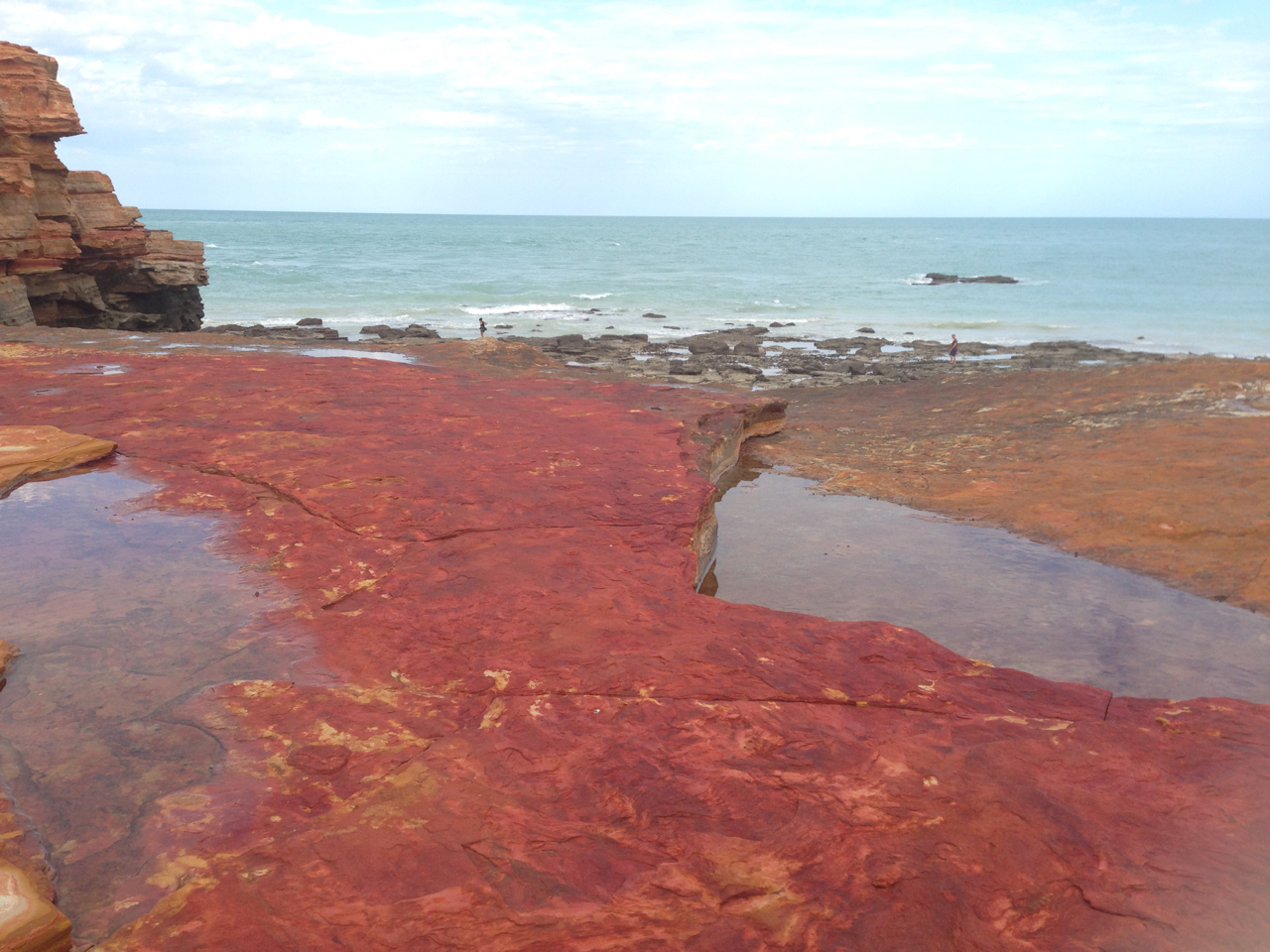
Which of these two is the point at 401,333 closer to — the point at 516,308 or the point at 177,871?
the point at 516,308

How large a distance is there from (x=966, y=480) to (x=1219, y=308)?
37691 mm

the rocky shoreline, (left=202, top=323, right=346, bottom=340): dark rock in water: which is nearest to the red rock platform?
the rocky shoreline

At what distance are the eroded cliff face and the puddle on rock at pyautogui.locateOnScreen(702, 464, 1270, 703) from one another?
12.4 metres

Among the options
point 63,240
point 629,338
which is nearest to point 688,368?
point 629,338

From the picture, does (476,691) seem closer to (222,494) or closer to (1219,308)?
(222,494)

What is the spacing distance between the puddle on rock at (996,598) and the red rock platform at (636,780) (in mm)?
1235

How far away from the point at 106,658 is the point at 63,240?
13895 millimetres

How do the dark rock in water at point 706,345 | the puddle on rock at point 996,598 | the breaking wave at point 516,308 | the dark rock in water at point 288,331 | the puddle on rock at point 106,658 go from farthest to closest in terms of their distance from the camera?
the breaking wave at point 516,308 < the dark rock in water at point 706,345 < the dark rock in water at point 288,331 < the puddle on rock at point 996,598 < the puddle on rock at point 106,658

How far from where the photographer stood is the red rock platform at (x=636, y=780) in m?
2.04

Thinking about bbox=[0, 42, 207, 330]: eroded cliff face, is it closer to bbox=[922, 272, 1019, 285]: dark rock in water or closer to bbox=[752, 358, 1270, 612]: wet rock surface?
bbox=[752, 358, 1270, 612]: wet rock surface

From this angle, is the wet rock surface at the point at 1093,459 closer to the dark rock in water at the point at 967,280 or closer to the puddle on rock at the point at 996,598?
the puddle on rock at the point at 996,598

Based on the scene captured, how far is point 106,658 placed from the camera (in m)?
2.97

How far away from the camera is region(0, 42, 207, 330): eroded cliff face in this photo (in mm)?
12961

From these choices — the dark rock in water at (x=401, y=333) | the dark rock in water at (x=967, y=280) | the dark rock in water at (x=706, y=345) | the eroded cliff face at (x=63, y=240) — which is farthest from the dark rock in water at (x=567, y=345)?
the dark rock in water at (x=967, y=280)
